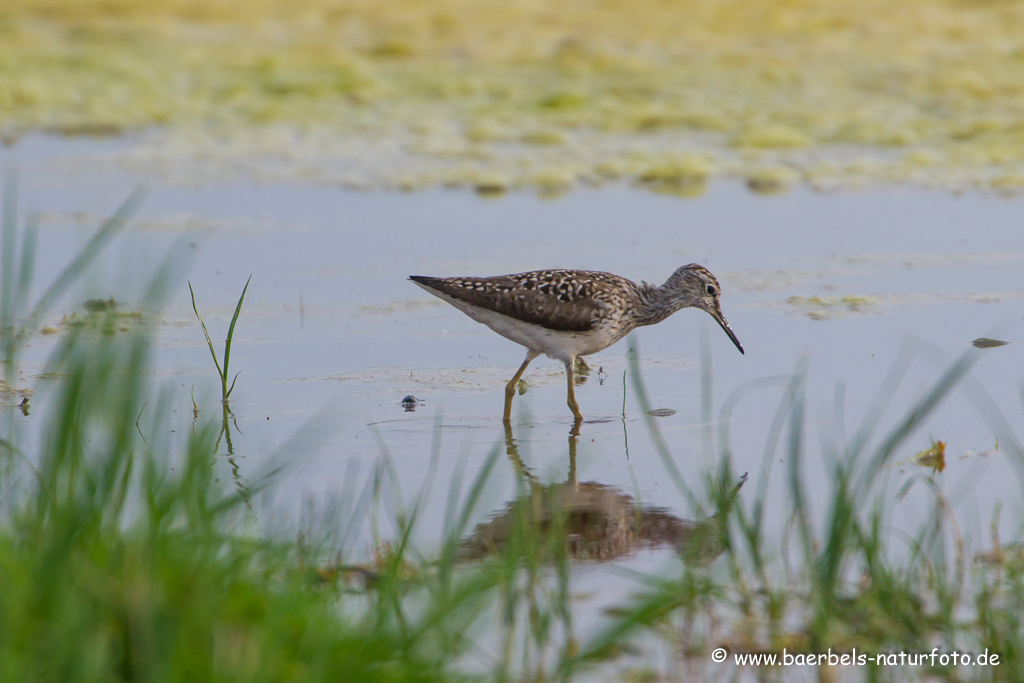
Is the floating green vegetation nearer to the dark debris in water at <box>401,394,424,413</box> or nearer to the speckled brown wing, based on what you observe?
the speckled brown wing

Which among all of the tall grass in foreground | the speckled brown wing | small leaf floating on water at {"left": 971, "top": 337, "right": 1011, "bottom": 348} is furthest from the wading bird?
the tall grass in foreground

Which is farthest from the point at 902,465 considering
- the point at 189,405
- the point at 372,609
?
the point at 189,405

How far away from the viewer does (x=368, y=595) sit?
3396mm

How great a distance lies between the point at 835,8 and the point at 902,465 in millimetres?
9323

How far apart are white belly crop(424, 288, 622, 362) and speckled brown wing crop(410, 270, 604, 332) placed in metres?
0.03

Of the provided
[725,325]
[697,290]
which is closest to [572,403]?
[725,325]

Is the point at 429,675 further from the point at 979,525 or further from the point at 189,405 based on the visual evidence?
the point at 189,405

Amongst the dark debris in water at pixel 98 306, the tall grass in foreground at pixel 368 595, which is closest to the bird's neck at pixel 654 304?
the tall grass in foreground at pixel 368 595

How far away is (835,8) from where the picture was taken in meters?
12.8

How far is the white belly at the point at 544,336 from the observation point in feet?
19.5

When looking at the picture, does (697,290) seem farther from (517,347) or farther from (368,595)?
(368,595)

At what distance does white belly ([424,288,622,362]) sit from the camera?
595 cm

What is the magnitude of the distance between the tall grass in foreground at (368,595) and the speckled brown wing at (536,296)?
8.24ft

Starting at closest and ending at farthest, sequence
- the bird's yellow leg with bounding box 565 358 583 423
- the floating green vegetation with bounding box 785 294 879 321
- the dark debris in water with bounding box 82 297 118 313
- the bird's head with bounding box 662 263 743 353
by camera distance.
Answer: the dark debris in water with bounding box 82 297 118 313 < the bird's yellow leg with bounding box 565 358 583 423 < the bird's head with bounding box 662 263 743 353 < the floating green vegetation with bounding box 785 294 879 321
